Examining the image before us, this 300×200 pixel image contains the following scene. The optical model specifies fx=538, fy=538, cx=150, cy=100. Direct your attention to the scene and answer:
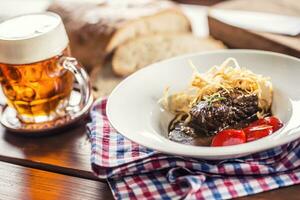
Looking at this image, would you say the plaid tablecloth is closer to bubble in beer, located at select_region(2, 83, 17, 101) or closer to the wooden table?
the wooden table

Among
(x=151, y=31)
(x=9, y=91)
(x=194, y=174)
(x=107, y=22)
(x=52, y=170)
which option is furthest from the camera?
(x=151, y=31)

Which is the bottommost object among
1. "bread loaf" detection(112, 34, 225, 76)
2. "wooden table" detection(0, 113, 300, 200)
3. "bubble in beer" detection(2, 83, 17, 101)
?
"bread loaf" detection(112, 34, 225, 76)

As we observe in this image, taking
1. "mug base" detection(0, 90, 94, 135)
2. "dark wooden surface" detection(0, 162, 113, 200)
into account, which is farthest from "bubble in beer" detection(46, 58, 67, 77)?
"dark wooden surface" detection(0, 162, 113, 200)

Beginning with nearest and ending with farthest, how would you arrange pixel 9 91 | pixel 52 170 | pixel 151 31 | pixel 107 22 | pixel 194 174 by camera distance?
pixel 194 174, pixel 52 170, pixel 9 91, pixel 107 22, pixel 151 31

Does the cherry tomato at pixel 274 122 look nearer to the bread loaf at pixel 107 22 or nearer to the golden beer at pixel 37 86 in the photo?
the golden beer at pixel 37 86

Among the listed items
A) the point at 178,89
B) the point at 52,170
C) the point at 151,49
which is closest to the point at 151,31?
the point at 151,49

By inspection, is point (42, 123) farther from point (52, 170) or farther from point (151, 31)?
point (151, 31)
